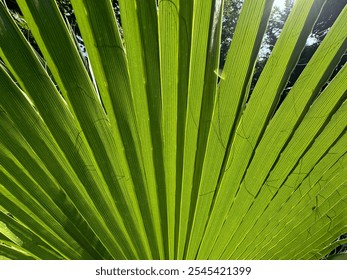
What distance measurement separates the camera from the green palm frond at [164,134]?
1.89 ft

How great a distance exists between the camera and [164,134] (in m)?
0.67

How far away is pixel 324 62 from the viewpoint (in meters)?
0.65

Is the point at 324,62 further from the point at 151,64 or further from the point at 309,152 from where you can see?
the point at 151,64

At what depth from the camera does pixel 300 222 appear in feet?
2.89

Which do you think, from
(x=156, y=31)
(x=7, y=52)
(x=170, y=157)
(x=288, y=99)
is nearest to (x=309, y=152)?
(x=288, y=99)

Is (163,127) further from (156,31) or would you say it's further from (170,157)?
(156,31)

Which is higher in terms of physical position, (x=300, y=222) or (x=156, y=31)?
(x=156, y=31)

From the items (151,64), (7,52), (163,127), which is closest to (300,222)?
(163,127)

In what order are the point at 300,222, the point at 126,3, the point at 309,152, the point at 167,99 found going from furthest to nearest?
the point at 300,222 < the point at 309,152 < the point at 167,99 < the point at 126,3

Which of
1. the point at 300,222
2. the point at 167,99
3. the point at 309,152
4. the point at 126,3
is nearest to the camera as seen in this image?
the point at 126,3

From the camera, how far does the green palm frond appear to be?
0.58 metres
